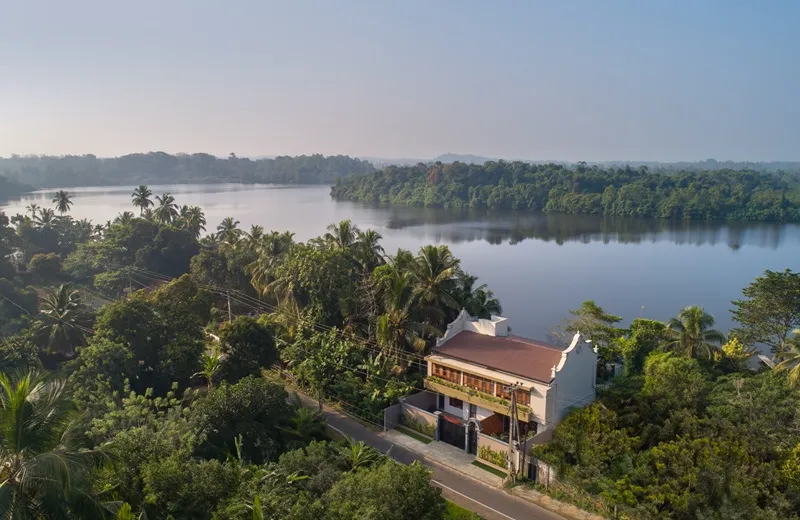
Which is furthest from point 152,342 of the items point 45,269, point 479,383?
point 45,269

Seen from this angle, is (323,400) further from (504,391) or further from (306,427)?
(504,391)

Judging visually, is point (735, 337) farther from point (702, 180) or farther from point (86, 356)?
point (702, 180)

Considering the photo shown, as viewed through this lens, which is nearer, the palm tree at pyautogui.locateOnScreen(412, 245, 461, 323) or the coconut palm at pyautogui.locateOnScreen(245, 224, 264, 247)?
the palm tree at pyautogui.locateOnScreen(412, 245, 461, 323)

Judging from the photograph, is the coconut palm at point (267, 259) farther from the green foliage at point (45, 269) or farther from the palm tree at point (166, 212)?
the palm tree at point (166, 212)

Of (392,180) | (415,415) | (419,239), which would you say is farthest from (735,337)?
(392,180)

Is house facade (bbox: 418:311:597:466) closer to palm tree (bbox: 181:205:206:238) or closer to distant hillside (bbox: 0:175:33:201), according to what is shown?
palm tree (bbox: 181:205:206:238)

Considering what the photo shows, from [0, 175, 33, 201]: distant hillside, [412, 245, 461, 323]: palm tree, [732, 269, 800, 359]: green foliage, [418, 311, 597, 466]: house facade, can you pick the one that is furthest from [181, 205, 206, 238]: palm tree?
[0, 175, 33, 201]: distant hillside
